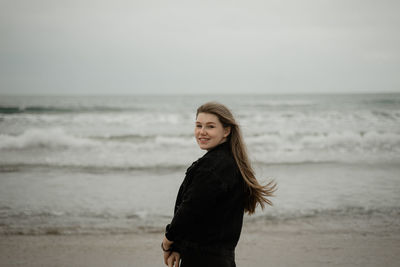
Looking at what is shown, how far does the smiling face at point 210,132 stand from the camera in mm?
1896

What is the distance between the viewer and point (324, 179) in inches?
308

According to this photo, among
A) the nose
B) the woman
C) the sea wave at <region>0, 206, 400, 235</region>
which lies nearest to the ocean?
the sea wave at <region>0, 206, 400, 235</region>

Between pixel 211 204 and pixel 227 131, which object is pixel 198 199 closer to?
pixel 211 204

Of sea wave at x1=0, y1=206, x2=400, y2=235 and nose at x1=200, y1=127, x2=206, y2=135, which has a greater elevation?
nose at x1=200, y1=127, x2=206, y2=135

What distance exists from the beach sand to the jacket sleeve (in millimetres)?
2379

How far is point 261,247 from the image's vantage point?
418cm

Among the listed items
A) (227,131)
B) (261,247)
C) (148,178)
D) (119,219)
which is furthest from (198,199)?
(148,178)

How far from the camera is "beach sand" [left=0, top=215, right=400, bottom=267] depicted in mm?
3791

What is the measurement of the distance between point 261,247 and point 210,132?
2.84m

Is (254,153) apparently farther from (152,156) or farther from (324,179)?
(324,179)

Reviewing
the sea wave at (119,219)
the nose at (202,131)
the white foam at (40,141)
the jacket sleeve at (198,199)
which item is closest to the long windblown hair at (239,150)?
the nose at (202,131)

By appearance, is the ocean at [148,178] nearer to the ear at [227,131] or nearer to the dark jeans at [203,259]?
the ear at [227,131]

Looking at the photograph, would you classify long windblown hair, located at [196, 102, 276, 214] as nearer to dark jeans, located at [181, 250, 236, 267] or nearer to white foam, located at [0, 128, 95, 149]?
dark jeans, located at [181, 250, 236, 267]

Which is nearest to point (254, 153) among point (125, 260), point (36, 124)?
point (125, 260)
